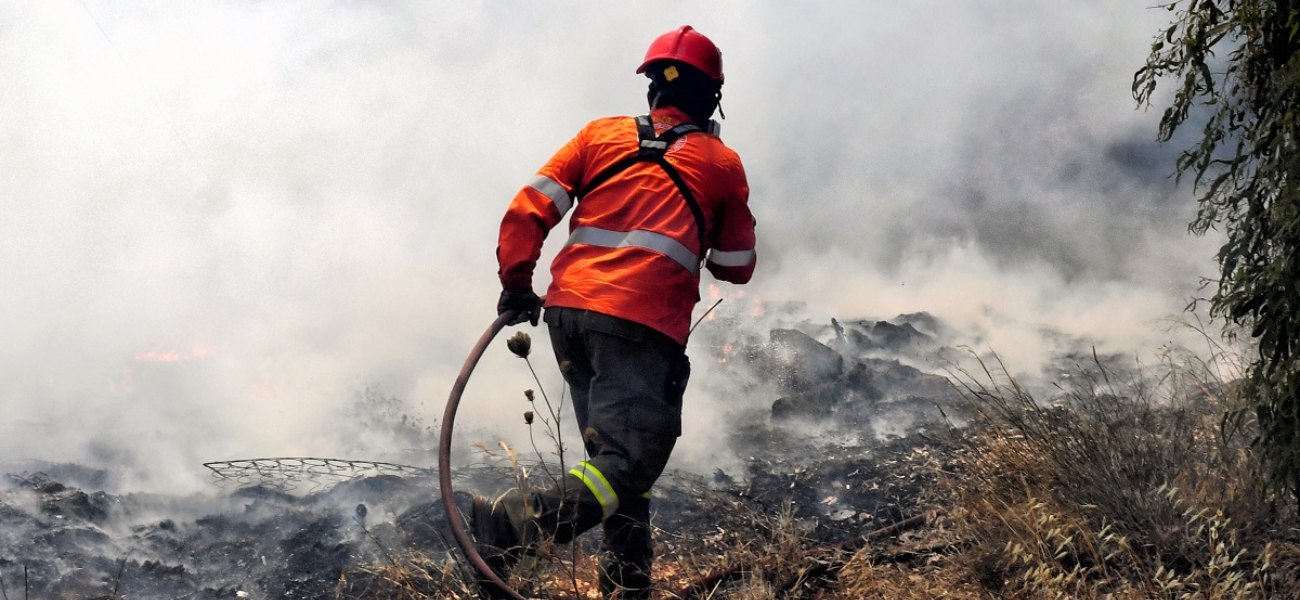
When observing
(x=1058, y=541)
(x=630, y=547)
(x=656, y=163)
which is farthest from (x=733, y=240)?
(x=1058, y=541)

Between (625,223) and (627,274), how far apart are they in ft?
0.69

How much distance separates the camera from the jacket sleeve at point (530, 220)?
379cm

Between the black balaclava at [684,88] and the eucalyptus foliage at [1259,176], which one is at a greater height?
the black balaclava at [684,88]

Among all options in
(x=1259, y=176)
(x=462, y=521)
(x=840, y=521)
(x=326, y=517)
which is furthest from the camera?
(x=326, y=517)

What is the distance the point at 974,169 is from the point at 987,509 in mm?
9057

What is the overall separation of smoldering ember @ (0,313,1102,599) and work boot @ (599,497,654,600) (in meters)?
0.29

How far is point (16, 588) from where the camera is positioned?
14.1 ft

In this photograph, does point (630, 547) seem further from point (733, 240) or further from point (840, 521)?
point (840, 521)

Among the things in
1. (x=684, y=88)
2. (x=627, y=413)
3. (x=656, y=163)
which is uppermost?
(x=684, y=88)

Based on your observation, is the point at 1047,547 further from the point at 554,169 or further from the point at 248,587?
the point at 248,587

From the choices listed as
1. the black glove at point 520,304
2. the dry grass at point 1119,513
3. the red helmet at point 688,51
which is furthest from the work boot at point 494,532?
the red helmet at point 688,51

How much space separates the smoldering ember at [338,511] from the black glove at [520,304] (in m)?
0.89

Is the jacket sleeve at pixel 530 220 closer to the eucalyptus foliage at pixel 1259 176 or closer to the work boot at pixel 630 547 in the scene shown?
the work boot at pixel 630 547

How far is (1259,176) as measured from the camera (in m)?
2.95
